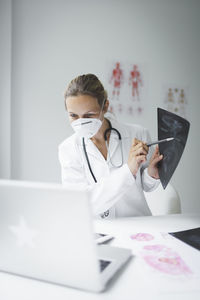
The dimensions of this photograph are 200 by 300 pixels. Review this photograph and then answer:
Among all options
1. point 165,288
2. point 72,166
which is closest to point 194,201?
point 72,166

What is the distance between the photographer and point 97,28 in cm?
250

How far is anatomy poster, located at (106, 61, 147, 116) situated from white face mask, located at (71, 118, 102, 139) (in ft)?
3.97

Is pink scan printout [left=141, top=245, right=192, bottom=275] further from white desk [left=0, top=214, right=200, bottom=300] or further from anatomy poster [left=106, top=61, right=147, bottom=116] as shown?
anatomy poster [left=106, top=61, right=147, bottom=116]

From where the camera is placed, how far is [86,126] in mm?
1378

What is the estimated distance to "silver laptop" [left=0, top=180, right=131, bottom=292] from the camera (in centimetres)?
53

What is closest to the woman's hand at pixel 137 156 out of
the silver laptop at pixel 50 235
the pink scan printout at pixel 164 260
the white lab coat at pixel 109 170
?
the white lab coat at pixel 109 170

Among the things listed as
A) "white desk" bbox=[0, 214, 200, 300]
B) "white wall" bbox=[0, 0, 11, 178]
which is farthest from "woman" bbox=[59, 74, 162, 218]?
"white wall" bbox=[0, 0, 11, 178]

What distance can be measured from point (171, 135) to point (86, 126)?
0.43m

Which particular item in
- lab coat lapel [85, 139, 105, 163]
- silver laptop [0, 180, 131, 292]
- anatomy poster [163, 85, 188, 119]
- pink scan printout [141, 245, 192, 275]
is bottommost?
pink scan printout [141, 245, 192, 275]

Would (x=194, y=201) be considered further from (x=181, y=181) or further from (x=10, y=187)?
(x=10, y=187)

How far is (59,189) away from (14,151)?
1.97 meters

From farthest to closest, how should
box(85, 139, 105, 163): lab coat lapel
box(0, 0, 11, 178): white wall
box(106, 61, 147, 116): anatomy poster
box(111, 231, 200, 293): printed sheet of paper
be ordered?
box(106, 61, 147, 116): anatomy poster
box(0, 0, 11, 178): white wall
box(85, 139, 105, 163): lab coat lapel
box(111, 231, 200, 293): printed sheet of paper

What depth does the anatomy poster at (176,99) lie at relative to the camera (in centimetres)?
271

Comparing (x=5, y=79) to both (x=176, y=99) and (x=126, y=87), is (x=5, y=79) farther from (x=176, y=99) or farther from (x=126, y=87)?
(x=176, y=99)
